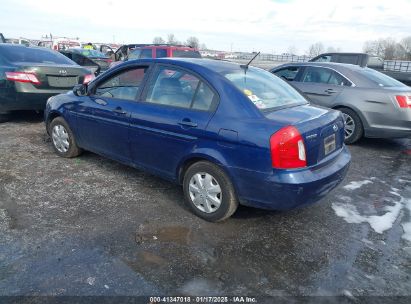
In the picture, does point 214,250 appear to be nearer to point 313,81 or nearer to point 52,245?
point 52,245

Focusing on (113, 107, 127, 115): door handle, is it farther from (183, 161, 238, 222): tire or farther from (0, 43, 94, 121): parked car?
(0, 43, 94, 121): parked car

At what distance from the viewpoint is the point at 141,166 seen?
4.18m

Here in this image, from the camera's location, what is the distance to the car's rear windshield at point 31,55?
694 centimetres

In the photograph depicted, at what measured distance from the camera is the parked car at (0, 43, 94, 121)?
6570 mm

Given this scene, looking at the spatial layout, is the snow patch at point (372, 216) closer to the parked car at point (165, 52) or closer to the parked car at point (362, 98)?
the parked car at point (362, 98)

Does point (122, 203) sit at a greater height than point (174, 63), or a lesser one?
lesser

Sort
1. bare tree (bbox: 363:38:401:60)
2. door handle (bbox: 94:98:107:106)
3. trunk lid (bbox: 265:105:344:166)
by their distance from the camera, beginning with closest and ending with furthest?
1. trunk lid (bbox: 265:105:344:166)
2. door handle (bbox: 94:98:107:106)
3. bare tree (bbox: 363:38:401:60)

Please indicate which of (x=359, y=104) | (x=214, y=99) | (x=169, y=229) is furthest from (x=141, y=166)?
(x=359, y=104)

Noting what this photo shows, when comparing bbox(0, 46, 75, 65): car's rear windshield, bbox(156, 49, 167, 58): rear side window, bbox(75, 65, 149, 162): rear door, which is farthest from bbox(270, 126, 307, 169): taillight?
bbox(156, 49, 167, 58): rear side window

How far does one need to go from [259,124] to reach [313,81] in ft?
15.5

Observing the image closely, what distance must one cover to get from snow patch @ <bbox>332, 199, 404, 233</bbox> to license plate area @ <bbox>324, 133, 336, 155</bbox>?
2.60ft

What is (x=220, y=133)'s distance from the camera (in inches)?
129

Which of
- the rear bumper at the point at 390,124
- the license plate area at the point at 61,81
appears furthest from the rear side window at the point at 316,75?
the license plate area at the point at 61,81

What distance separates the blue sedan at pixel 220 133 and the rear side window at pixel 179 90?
11 mm
